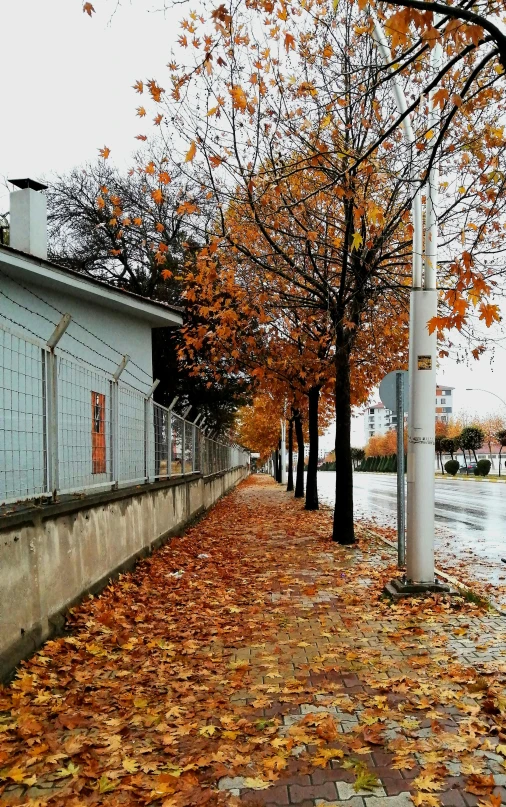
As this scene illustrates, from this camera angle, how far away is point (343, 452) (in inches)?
492

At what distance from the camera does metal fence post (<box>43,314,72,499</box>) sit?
19.7ft

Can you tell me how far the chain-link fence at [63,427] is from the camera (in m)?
5.51

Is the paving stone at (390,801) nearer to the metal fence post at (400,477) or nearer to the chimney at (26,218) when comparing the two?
the metal fence post at (400,477)

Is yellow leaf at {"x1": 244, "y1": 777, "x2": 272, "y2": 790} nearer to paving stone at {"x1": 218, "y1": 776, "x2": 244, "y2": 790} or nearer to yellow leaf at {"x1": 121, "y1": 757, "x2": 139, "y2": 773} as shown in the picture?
paving stone at {"x1": 218, "y1": 776, "x2": 244, "y2": 790}

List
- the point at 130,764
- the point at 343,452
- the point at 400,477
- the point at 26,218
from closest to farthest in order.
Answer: the point at 130,764
the point at 400,477
the point at 343,452
the point at 26,218

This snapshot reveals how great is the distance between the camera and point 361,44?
10227 mm

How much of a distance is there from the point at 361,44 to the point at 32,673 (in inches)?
384

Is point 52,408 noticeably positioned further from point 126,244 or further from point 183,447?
point 126,244

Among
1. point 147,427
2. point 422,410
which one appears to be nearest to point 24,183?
point 147,427

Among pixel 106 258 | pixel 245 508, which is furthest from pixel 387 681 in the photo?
pixel 106 258

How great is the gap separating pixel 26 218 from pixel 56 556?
490 inches

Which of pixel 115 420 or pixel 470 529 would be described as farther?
pixel 470 529

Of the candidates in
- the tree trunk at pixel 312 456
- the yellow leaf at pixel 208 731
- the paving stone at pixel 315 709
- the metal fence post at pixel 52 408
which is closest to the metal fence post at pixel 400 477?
the metal fence post at pixel 52 408

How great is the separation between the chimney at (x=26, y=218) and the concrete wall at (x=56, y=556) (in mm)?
9259
